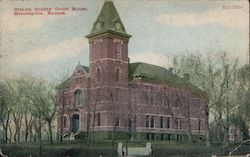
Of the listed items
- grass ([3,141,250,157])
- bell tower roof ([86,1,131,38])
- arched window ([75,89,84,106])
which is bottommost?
grass ([3,141,250,157])

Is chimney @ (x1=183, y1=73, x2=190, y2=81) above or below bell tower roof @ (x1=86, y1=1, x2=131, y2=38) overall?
below

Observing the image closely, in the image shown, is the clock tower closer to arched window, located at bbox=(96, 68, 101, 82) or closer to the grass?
arched window, located at bbox=(96, 68, 101, 82)

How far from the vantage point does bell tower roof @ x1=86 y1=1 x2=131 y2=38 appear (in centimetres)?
606

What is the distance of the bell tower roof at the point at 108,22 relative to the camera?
19.9 ft

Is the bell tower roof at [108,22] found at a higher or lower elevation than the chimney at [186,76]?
higher

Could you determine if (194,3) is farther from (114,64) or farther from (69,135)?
(69,135)

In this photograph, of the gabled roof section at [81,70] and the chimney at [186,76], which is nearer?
the gabled roof section at [81,70]

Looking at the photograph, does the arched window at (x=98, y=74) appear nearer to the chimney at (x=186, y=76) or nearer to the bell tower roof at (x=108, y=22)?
the bell tower roof at (x=108, y=22)

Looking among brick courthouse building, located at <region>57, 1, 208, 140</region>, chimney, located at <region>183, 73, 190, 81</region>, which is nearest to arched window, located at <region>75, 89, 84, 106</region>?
brick courthouse building, located at <region>57, 1, 208, 140</region>

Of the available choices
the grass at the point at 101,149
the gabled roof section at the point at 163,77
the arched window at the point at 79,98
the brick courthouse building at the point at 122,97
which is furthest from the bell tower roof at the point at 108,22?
the grass at the point at 101,149

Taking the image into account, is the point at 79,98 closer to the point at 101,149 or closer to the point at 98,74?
the point at 98,74

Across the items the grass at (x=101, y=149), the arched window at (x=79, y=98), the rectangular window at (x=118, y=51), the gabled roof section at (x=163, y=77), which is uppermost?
the rectangular window at (x=118, y=51)

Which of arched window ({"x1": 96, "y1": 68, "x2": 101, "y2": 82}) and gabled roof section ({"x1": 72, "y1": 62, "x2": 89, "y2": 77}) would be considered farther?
arched window ({"x1": 96, "y1": 68, "x2": 101, "y2": 82})

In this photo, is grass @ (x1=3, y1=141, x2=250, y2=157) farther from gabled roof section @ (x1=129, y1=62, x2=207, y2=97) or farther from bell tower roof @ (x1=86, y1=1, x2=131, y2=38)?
bell tower roof @ (x1=86, y1=1, x2=131, y2=38)
